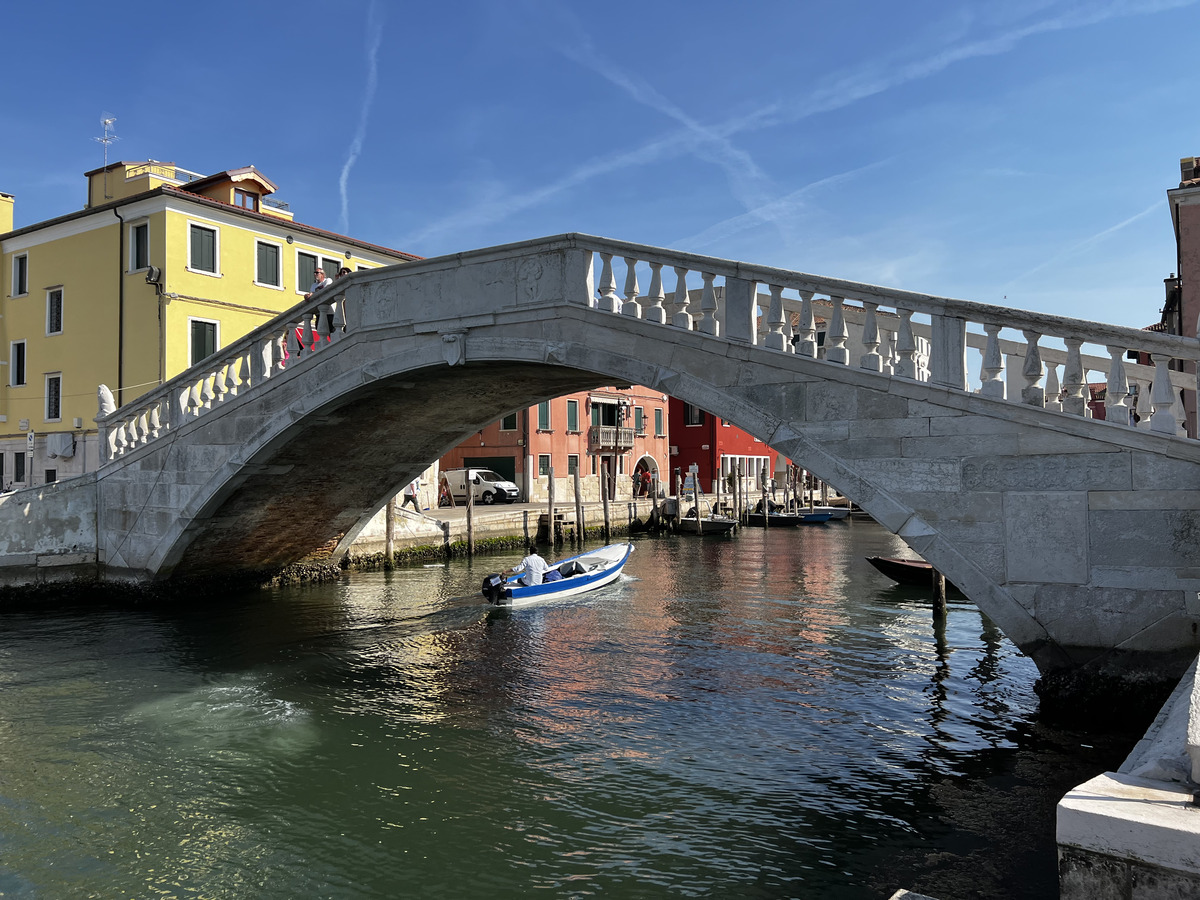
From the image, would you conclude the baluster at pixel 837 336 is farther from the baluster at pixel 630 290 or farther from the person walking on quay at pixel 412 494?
the person walking on quay at pixel 412 494

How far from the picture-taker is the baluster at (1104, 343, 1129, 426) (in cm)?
586

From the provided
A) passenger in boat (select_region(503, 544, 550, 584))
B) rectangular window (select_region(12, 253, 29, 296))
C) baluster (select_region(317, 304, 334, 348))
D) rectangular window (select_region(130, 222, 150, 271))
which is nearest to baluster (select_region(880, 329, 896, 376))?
→ baluster (select_region(317, 304, 334, 348))

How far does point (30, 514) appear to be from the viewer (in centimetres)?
1226

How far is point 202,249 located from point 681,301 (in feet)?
48.3

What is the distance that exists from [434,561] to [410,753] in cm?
1229

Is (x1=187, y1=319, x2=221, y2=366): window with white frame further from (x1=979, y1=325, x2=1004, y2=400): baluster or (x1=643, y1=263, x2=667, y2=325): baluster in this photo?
(x1=979, y1=325, x2=1004, y2=400): baluster

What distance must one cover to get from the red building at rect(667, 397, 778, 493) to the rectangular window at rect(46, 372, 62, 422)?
21777 mm

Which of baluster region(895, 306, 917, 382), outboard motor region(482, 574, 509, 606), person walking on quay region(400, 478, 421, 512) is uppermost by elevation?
baluster region(895, 306, 917, 382)

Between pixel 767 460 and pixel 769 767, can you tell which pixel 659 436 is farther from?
pixel 769 767

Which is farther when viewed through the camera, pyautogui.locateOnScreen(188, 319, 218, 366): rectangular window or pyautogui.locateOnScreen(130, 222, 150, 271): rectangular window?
pyautogui.locateOnScreen(188, 319, 218, 366): rectangular window

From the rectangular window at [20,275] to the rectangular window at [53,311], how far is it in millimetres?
939

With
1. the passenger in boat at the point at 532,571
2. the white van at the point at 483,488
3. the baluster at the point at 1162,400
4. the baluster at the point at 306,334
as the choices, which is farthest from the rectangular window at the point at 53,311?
the baluster at the point at 1162,400

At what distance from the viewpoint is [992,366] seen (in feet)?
20.2

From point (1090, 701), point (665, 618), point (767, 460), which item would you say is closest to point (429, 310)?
point (665, 618)
